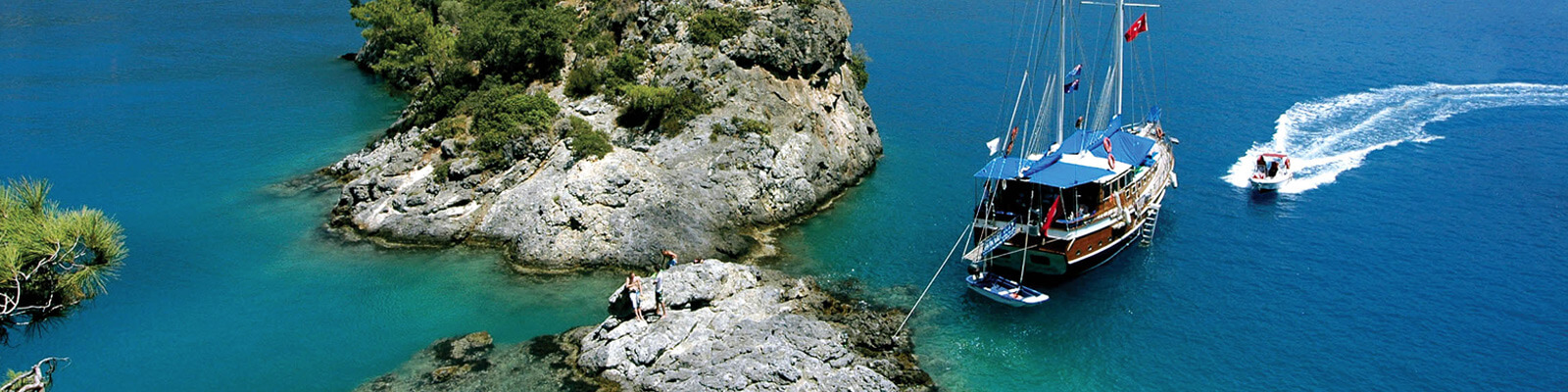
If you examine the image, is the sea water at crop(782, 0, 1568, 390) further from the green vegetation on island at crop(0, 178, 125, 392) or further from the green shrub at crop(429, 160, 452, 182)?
the green vegetation on island at crop(0, 178, 125, 392)

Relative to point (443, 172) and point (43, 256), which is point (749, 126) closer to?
point (443, 172)

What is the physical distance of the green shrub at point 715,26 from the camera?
202ft

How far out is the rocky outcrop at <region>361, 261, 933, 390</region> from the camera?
37.1 meters

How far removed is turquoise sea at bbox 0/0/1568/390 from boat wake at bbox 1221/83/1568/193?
0.31 metres

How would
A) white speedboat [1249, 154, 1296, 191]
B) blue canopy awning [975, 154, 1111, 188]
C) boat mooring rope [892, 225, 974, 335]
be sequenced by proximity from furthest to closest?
white speedboat [1249, 154, 1296, 191]
blue canopy awning [975, 154, 1111, 188]
boat mooring rope [892, 225, 974, 335]

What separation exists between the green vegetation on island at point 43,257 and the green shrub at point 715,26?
39.1 m

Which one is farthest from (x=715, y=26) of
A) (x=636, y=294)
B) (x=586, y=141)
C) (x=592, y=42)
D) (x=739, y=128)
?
(x=636, y=294)

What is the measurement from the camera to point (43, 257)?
2386cm

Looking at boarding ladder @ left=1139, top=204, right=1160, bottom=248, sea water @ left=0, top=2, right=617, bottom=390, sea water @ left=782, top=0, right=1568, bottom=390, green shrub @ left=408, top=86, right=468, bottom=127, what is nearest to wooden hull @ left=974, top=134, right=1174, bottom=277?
sea water @ left=782, top=0, right=1568, bottom=390

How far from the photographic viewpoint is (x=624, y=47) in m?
64.9

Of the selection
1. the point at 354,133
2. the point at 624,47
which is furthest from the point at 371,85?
the point at 624,47

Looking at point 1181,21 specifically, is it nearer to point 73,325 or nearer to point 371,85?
point 371,85

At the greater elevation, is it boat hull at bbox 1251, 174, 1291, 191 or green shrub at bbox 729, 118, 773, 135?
green shrub at bbox 729, 118, 773, 135

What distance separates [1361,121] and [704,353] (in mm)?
60434
